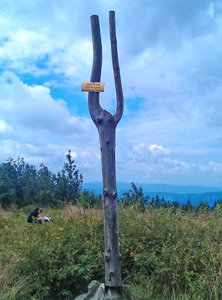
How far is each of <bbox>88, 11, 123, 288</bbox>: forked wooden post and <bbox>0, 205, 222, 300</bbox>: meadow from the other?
563mm

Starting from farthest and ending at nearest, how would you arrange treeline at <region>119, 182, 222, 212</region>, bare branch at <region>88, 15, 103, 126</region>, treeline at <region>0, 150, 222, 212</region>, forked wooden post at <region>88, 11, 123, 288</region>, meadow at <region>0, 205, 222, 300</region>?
1. treeline at <region>0, 150, 222, 212</region>
2. treeline at <region>119, 182, 222, 212</region>
3. bare branch at <region>88, 15, 103, 126</region>
4. meadow at <region>0, 205, 222, 300</region>
5. forked wooden post at <region>88, 11, 123, 288</region>

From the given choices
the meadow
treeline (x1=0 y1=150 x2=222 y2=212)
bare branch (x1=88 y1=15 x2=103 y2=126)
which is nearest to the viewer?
the meadow

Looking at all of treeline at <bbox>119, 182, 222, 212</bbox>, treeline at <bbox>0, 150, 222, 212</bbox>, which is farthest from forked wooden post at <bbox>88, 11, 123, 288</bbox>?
→ treeline at <bbox>0, 150, 222, 212</bbox>

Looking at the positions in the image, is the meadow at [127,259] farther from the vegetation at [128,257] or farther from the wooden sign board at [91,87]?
the wooden sign board at [91,87]

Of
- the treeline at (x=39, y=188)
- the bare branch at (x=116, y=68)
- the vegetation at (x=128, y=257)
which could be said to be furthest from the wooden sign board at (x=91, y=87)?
the treeline at (x=39, y=188)

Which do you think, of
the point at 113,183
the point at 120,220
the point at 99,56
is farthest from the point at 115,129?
the point at 120,220

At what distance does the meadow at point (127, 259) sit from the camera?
14.3 feet

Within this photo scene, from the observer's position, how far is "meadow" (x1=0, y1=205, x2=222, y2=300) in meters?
4.37

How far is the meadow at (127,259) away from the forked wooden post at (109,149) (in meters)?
0.56

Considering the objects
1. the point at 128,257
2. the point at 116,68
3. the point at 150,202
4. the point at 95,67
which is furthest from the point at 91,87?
the point at 150,202

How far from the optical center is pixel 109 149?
4395 millimetres

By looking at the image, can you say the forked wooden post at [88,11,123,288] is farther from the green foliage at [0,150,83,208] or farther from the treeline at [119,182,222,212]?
the green foliage at [0,150,83,208]

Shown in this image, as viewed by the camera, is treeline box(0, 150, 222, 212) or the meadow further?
treeline box(0, 150, 222, 212)

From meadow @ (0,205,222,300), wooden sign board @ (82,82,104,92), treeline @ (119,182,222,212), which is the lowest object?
meadow @ (0,205,222,300)
